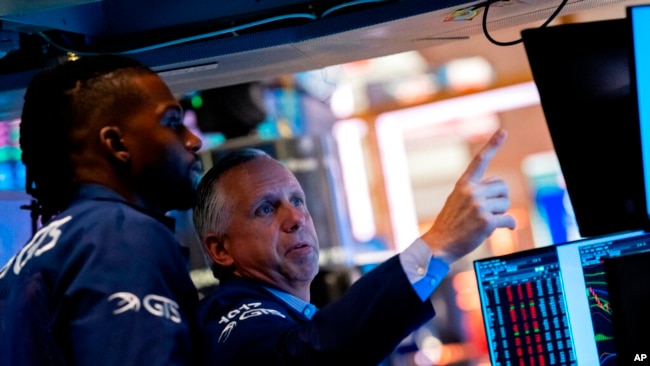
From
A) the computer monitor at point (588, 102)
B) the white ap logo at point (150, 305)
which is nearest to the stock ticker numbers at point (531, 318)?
the computer monitor at point (588, 102)

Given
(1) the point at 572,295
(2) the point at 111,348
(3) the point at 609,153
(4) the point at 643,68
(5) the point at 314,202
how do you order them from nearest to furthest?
1. (2) the point at 111,348
2. (4) the point at 643,68
3. (3) the point at 609,153
4. (1) the point at 572,295
5. (5) the point at 314,202

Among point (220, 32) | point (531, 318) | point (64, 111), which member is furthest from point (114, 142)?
point (531, 318)

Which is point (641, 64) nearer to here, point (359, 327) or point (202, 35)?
point (359, 327)

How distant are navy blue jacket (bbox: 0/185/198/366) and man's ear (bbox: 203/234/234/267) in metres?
0.55

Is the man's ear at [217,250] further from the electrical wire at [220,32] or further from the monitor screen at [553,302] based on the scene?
the monitor screen at [553,302]

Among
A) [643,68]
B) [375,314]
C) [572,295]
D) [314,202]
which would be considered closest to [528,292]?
[572,295]

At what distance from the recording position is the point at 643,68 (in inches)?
76.3

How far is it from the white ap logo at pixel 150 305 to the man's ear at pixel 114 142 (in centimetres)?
29

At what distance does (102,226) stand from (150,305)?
166mm

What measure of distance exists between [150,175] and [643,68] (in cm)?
96

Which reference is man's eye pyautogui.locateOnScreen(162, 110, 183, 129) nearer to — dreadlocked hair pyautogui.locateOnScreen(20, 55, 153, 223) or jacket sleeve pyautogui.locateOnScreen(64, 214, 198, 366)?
dreadlocked hair pyautogui.locateOnScreen(20, 55, 153, 223)

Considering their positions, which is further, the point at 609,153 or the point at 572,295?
the point at 572,295

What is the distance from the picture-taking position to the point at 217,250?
234 centimetres

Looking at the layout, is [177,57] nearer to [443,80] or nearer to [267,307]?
[267,307]
